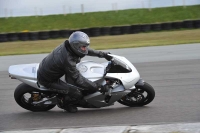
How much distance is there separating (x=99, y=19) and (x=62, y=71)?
109ft

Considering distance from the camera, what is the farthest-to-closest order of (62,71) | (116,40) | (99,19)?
(99,19), (116,40), (62,71)

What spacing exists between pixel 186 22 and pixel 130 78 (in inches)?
772

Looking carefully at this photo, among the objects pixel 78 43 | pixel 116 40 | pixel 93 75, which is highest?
pixel 78 43

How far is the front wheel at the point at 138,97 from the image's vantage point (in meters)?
6.94

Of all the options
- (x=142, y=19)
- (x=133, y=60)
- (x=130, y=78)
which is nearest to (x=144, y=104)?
(x=130, y=78)

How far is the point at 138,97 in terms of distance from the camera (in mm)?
7051

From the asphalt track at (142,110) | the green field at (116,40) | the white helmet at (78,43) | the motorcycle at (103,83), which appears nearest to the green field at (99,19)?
the green field at (116,40)

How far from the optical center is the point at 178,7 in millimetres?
41406

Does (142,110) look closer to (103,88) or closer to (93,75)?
(103,88)

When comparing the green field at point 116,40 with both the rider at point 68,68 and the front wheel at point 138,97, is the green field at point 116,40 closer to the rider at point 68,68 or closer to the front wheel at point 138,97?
the front wheel at point 138,97

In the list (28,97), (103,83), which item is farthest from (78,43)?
(28,97)

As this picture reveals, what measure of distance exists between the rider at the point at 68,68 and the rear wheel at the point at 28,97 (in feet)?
0.95

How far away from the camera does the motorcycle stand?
680 cm

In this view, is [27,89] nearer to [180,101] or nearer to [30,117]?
[30,117]
